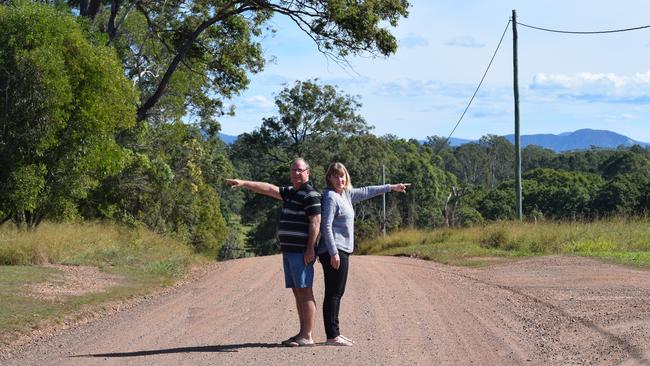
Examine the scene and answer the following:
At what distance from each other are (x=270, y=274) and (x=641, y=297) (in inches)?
296

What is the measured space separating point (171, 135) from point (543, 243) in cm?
1797

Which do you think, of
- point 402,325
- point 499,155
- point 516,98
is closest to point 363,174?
point 516,98

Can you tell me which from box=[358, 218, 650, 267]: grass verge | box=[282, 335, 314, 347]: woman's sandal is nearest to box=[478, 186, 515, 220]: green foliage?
box=[358, 218, 650, 267]: grass verge

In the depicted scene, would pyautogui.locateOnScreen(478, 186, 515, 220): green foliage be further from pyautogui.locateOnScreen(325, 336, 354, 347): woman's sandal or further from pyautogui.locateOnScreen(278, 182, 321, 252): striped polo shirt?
pyautogui.locateOnScreen(278, 182, 321, 252): striped polo shirt

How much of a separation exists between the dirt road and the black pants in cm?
26

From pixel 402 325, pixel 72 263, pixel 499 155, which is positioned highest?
pixel 499 155

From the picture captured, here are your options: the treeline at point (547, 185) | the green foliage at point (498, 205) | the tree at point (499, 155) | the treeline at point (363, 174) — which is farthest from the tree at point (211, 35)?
the tree at point (499, 155)

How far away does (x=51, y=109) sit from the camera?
17297mm

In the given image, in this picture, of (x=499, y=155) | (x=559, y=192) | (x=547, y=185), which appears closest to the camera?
(x=559, y=192)

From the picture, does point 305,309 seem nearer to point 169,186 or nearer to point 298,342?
point 298,342

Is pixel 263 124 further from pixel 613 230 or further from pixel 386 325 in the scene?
pixel 386 325

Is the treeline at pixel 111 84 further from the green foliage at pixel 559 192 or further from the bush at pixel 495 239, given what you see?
the green foliage at pixel 559 192

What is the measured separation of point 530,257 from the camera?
19297 mm

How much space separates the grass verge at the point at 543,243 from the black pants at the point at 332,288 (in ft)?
32.8
